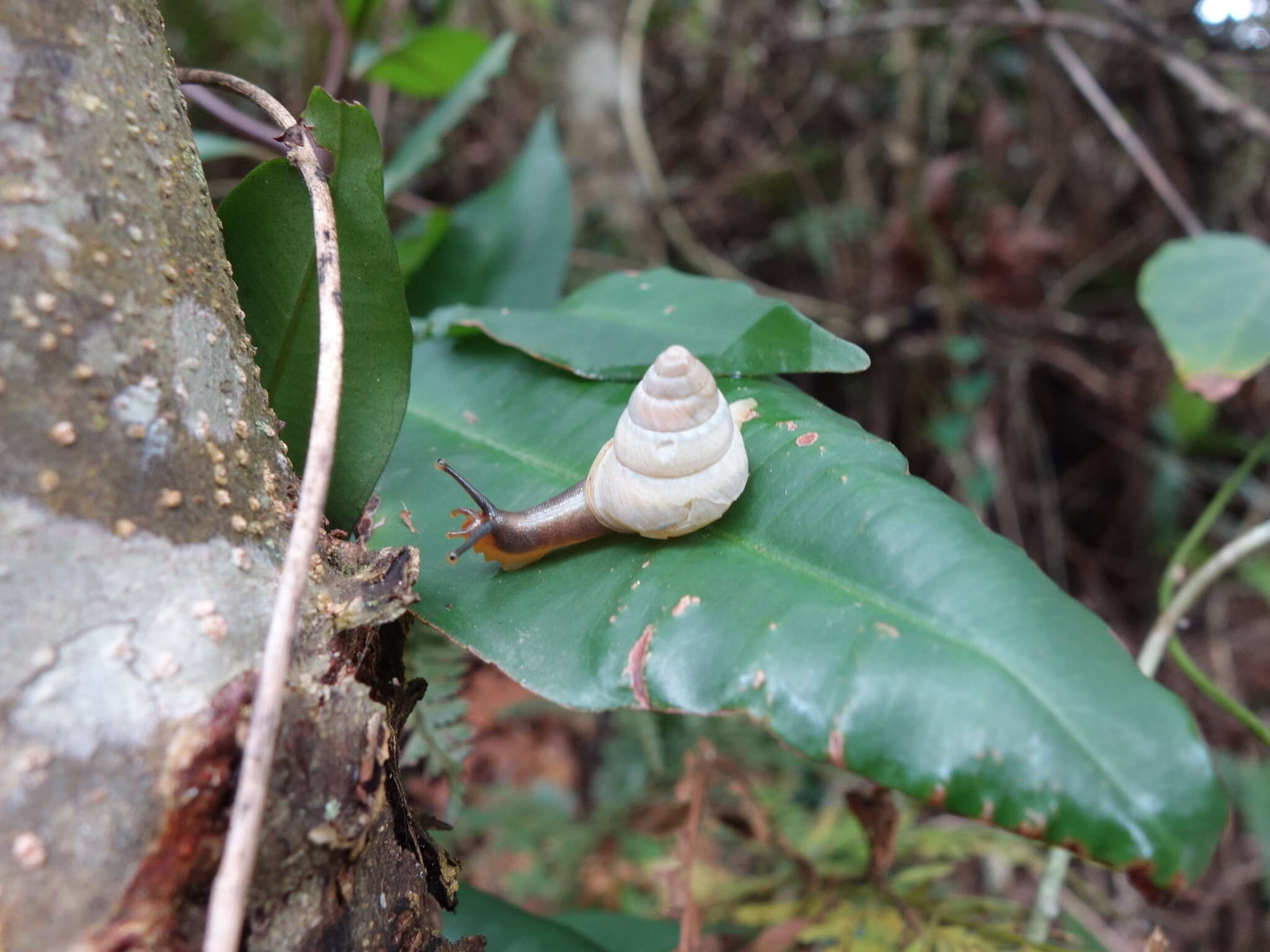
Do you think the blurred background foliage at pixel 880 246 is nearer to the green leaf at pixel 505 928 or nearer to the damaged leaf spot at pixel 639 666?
the green leaf at pixel 505 928

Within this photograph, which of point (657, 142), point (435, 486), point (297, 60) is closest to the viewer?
point (435, 486)

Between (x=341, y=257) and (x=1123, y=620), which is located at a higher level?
(x=341, y=257)

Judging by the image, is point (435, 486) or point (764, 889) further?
point (764, 889)

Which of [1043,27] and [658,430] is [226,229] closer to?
[658,430]

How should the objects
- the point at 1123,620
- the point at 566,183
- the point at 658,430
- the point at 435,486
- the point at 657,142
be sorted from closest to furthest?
the point at 658,430 < the point at 435,486 < the point at 566,183 < the point at 1123,620 < the point at 657,142

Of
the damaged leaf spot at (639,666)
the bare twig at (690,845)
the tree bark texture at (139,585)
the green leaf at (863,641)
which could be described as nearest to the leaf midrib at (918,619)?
the green leaf at (863,641)

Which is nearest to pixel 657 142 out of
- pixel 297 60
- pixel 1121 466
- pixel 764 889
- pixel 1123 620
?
pixel 297 60
